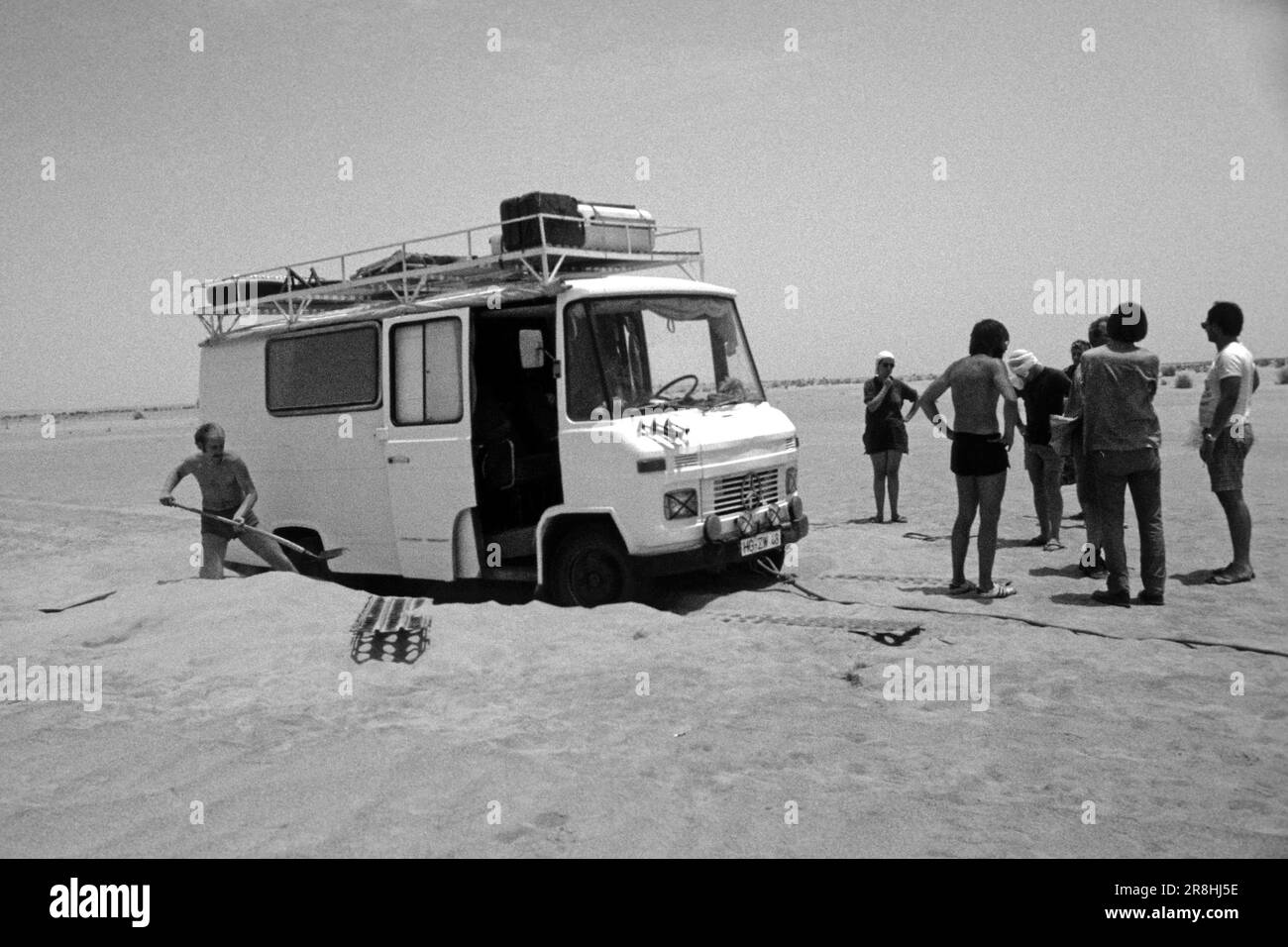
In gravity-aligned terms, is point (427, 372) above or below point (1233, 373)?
above

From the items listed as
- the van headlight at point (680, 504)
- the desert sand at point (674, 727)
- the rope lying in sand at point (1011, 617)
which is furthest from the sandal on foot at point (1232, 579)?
the van headlight at point (680, 504)

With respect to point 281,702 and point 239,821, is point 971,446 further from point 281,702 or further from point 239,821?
point 239,821

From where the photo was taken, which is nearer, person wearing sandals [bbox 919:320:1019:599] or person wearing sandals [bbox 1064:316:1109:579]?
person wearing sandals [bbox 919:320:1019:599]

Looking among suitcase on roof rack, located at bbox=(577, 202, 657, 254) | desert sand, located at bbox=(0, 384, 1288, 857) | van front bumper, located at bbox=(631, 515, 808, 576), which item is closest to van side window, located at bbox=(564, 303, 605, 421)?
suitcase on roof rack, located at bbox=(577, 202, 657, 254)

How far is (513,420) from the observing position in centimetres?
967

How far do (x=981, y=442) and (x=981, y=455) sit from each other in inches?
4.0

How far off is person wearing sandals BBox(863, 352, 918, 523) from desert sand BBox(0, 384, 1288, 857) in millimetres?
2914

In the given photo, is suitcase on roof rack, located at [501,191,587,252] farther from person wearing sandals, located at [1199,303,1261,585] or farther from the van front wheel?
person wearing sandals, located at [1199,303,1261,585]

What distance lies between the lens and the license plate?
323 inches

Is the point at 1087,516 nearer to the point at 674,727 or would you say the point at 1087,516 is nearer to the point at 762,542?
the point at 762,542

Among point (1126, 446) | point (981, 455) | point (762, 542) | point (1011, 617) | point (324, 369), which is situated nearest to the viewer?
point (1011, 617)

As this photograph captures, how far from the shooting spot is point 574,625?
289 inches

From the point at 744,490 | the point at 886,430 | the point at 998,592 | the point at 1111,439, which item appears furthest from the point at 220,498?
the point at 1111,439
